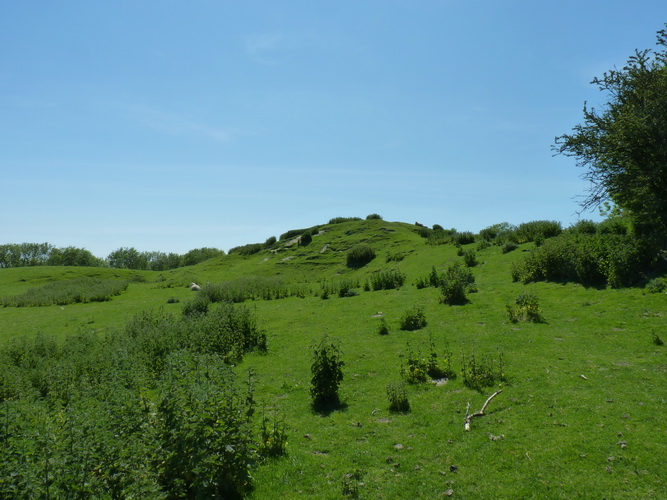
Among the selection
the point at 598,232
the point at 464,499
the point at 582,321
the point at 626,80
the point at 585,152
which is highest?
the point at 626,80

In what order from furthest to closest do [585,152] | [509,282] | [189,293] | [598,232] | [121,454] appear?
[189,293], [509,282], [598,232], [585,152], [121,454]

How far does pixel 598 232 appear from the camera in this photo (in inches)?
1021

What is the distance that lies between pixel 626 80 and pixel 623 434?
18504mm

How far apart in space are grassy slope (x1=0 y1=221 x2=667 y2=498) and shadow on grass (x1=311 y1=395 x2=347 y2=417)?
0.25 meters

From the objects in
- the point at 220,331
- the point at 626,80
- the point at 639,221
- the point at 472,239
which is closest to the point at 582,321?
the point at 639,221

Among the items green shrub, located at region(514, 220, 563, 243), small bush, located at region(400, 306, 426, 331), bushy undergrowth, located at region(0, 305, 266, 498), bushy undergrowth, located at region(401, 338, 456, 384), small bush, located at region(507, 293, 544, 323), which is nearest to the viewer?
bushy undergrowth, located at region(0, 305, 266, 498)

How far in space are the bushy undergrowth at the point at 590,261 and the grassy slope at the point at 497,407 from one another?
144cm

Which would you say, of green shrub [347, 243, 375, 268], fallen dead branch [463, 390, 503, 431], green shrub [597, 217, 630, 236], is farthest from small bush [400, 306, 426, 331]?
green shrub [347, 243, 375, 268]

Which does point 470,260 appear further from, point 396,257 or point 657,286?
point 657,286

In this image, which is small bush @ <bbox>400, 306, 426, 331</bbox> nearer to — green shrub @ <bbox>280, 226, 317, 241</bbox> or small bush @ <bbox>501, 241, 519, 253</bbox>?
small bush @ <bbox>501, 241, 519, 253</bbox>

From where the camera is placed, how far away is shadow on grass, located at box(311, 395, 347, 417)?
12632mm

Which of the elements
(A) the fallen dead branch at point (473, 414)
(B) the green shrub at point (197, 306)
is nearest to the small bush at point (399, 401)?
(A) the fallen dead branch at point (473, 414)

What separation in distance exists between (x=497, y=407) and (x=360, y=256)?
4260 cm

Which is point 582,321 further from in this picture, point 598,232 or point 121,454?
point 121,454
